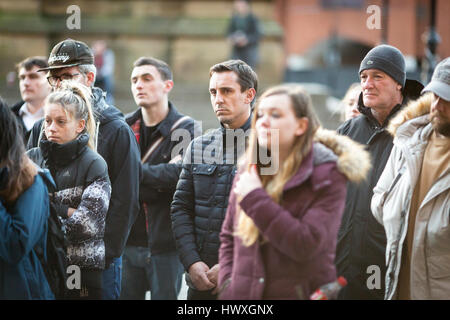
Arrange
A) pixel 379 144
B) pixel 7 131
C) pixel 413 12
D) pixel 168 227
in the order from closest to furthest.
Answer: pixel 7 131 < pixel 379 144 < pixel 168 227 < pixel 413 12

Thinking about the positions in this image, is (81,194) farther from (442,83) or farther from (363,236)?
(442,83)

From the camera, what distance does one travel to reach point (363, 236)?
4.63 m

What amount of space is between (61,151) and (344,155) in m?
1.85

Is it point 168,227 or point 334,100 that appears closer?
point 168,227

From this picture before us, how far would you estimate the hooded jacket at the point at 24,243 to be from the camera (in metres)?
3.58

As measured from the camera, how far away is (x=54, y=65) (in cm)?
521

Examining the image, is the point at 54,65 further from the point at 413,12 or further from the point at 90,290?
the point at 413,12

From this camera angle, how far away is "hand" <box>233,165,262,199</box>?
3.37 m

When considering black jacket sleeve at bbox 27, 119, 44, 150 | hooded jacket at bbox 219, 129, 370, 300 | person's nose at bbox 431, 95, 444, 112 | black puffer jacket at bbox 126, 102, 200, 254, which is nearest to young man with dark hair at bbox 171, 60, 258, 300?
black puffer jacket at bbox 126, 102, 200, 254

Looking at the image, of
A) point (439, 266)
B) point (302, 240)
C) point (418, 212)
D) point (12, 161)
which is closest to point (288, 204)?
point (302, 240)

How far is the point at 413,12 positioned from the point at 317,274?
19871mm

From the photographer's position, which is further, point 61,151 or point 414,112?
point 61,151

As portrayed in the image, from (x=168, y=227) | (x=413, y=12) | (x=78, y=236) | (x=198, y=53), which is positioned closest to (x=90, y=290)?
(x=78, y=236)

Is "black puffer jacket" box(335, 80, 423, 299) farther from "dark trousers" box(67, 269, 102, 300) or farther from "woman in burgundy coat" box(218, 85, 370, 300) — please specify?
"dark trousers" box(67, 269, 102, 300)
